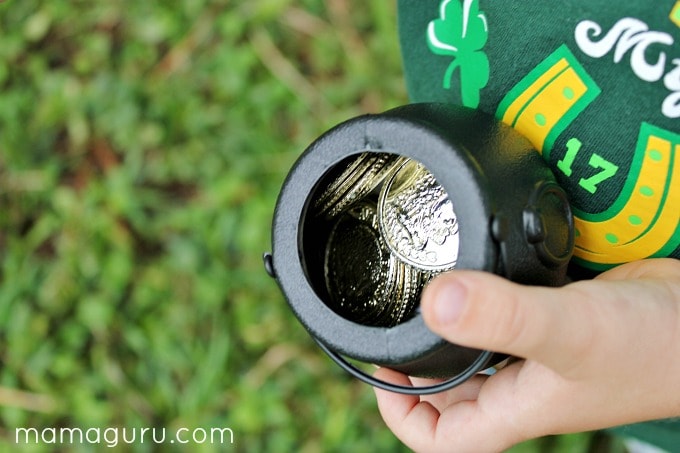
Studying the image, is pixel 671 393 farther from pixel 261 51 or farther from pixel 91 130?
pixel 91 130

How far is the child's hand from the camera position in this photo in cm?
63

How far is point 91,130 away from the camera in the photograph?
5.66ft

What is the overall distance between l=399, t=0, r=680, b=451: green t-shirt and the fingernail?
0.98 ft

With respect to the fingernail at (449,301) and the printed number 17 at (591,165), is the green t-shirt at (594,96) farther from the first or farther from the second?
the fingernail at (449,301)

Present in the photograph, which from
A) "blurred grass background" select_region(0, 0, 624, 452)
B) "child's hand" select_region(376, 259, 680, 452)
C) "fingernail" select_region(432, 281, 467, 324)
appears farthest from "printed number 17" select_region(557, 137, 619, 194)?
"blurred grass background" select_region(0, 0, 624, 452)

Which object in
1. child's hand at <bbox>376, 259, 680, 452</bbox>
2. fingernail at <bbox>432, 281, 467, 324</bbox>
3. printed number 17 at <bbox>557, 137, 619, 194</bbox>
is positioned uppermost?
printed number 17 at <bbox>557, 137, 619, 194</bbox>

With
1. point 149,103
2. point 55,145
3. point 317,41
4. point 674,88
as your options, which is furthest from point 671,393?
point 55,145

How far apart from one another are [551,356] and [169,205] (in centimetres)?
116

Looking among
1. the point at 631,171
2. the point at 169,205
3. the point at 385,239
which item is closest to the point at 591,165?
the point at 631,171

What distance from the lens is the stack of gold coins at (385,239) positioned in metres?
0.80

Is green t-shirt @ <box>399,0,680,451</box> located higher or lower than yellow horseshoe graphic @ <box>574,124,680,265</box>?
higher

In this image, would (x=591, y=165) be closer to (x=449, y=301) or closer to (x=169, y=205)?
(x=449, y=301)

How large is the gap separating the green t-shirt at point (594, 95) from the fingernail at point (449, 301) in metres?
0.30

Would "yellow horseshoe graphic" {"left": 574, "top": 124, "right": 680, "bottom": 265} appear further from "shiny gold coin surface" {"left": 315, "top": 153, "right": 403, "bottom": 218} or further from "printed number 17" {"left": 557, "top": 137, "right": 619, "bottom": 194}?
"shiny gold coin surface" {"left": 315, "top": 153, "right": 403, "bottom": 218}
